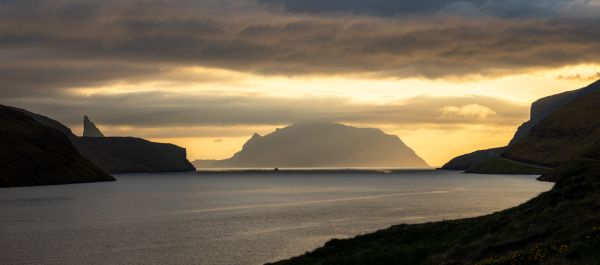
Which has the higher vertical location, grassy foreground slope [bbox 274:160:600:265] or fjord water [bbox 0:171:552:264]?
grassy foreground slope [bbox 274:160:600:265]

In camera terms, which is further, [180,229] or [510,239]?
[180,229]

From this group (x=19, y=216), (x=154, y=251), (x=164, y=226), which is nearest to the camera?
(x=154, y=251)

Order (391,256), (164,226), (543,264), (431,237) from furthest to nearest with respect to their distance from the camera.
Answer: (164,226) → (431,237) → (391,256) → (543,264)

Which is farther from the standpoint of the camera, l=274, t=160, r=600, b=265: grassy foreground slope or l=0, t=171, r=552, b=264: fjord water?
l=0, t=171, r=552, b=264: fjord water

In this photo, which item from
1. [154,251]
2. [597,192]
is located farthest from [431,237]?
[154,251]

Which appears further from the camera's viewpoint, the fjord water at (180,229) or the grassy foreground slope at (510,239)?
the fjord water at (180,229)

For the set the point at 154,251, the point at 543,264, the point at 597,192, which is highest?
the point at 597,192

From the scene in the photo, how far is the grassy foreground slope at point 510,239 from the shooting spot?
36.3 m

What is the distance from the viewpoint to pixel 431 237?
2517 inches

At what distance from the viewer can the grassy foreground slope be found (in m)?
36.3

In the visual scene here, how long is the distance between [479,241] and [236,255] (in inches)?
1552

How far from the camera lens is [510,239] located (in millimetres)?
47312

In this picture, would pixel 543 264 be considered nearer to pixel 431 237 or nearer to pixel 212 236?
pixel 431 237

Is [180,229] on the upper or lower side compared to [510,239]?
lower
